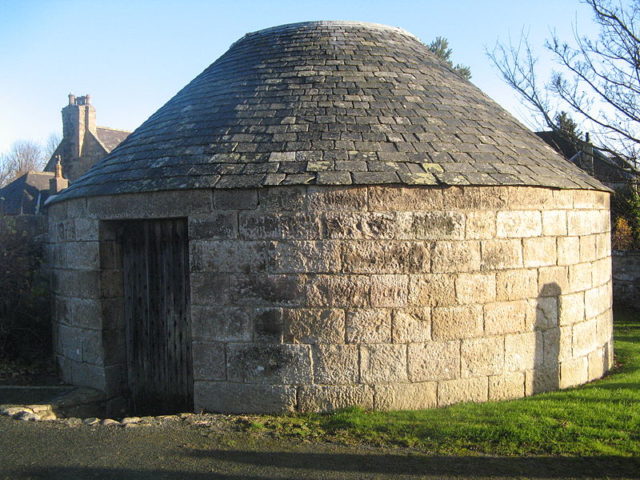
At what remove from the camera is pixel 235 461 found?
4.34m

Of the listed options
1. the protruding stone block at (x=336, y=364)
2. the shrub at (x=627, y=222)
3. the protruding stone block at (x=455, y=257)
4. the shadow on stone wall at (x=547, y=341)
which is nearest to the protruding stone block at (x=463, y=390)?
the shadow on stone wall at (x=547, y=341)

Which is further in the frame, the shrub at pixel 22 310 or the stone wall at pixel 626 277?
A: the stone wall at pixel 626 277

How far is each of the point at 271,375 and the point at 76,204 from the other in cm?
360

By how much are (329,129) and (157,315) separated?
3088 mm

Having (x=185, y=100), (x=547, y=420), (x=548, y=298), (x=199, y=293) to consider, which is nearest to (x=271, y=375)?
(x=199, y=293)

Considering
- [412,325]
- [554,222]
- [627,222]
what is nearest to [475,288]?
[412,325]

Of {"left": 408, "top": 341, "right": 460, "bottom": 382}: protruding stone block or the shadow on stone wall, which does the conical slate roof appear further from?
{"left": 408, "top": 341, "right": 460, "bottom": 382}: protruding stone block

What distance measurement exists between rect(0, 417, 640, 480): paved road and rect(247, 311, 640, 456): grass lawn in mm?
183

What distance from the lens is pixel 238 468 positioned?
4.22m

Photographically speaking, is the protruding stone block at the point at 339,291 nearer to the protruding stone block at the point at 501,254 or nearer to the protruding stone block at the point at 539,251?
the protruding stone block at the point at 501,254

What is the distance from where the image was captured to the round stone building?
554 centimetres

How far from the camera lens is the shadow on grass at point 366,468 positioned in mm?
4082

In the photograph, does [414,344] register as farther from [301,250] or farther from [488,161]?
[488,161]

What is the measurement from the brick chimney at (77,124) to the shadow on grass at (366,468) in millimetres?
23725
